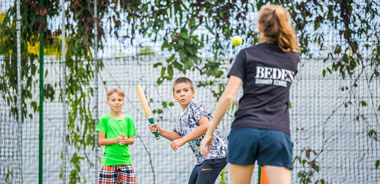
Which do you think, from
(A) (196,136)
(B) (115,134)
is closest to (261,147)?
(A) (196,136)

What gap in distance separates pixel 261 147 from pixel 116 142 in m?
2.01

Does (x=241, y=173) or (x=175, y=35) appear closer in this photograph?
(x=241, y=173)

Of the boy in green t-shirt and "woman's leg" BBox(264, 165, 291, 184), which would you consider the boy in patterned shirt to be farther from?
"woman's leg" BBox(264, 165, 291, 184)

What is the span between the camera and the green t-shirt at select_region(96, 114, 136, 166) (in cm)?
420

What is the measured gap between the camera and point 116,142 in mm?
4145

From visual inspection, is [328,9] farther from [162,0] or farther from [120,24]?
[120,24]

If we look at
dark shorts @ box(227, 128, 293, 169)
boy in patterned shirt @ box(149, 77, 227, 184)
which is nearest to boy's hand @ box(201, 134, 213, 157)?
dark shorts @ box(227, 128, 293, 169)

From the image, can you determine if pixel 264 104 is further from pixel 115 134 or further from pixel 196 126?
pixel 115 134

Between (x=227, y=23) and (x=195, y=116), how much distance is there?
173 cm

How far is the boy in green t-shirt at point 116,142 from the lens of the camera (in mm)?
4180

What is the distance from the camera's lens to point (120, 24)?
494cm

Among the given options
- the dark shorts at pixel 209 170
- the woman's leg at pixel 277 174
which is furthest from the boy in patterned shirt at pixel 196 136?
the woman's leg at pixel 277 174

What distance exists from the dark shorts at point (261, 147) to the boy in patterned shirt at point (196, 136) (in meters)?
0.83

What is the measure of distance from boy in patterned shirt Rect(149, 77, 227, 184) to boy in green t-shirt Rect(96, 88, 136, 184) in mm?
763
